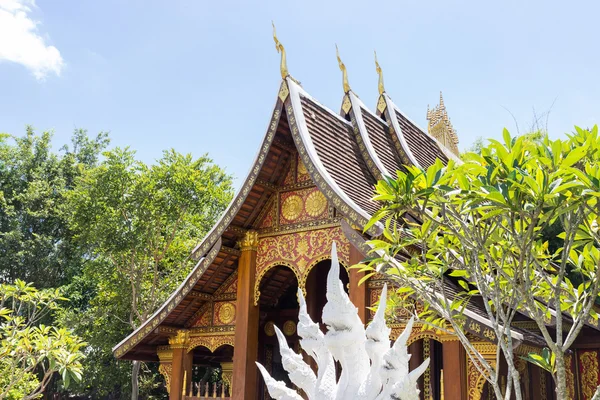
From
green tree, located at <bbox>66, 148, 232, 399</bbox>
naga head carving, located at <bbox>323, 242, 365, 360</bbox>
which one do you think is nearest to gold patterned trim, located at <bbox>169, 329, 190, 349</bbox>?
naga head carving, located at <bbox>323, 242, 365, 360</bbox>

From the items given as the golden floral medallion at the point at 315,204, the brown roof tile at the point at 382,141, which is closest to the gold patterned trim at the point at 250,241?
the golden floral medallion at the point at 315,204

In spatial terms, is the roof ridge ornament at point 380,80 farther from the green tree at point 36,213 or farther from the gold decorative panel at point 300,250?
the green tree at point 36,213

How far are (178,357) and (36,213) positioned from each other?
1649 cm

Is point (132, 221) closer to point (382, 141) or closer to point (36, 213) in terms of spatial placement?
point (36, 213)

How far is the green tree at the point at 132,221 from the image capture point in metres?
18.1

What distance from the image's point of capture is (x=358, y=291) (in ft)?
26.4

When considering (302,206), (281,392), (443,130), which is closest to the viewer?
(281,392)

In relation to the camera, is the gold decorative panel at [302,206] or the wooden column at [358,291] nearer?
the wooden column at [358,291]

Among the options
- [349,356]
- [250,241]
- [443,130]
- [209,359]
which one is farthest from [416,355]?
[443,130]

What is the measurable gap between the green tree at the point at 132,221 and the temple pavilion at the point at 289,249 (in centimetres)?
799

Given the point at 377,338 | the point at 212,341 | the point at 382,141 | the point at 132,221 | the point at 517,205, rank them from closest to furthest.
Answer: the point at 517,205 → the point at 377,338 → the point at 212,341 → the point at 382,141 → the point at 132,221

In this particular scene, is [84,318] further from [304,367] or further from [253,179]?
[304,367]

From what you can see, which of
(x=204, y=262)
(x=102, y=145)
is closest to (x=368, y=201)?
(x=204, y=262)

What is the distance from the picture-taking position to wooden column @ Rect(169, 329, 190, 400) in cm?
976
